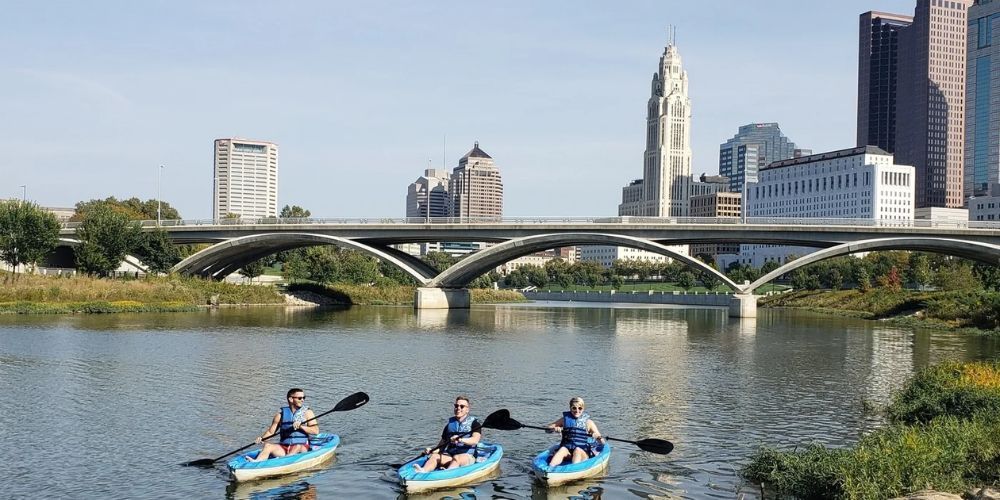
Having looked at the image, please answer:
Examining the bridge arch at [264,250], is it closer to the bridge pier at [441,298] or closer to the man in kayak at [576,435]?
the bridge pier at [441,298]

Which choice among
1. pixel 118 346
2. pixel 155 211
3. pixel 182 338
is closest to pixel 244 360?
pixel 118 346

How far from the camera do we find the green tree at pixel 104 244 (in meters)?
79.7

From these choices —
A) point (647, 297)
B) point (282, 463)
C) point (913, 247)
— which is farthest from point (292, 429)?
point (647, 297)

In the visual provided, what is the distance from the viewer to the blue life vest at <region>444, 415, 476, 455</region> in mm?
18297

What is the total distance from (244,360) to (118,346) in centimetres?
776

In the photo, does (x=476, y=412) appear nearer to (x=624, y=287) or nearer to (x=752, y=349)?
(x=752, y=349)

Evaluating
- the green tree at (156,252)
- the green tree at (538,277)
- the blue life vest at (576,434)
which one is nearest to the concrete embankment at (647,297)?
the green tree at (538,277)

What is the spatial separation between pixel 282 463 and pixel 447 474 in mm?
3176

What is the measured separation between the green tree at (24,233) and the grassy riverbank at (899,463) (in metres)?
71.3

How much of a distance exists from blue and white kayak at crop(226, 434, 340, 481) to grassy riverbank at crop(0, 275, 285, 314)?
4926 centimetres

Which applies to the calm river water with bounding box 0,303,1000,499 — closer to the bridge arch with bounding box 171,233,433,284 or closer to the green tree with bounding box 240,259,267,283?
the bridge arch with bounding box 171,233,433,284

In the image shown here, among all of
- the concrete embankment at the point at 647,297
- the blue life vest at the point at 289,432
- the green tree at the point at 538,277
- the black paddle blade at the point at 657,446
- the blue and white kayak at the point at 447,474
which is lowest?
the concrete embankment at the point at 647,297

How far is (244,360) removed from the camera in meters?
36.7

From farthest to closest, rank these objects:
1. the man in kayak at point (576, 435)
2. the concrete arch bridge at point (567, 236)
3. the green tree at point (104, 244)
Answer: the green tree at point (104, 244) < the concrete arch bridge at point (567, 236) < the man in kayak at point (576, 435)
